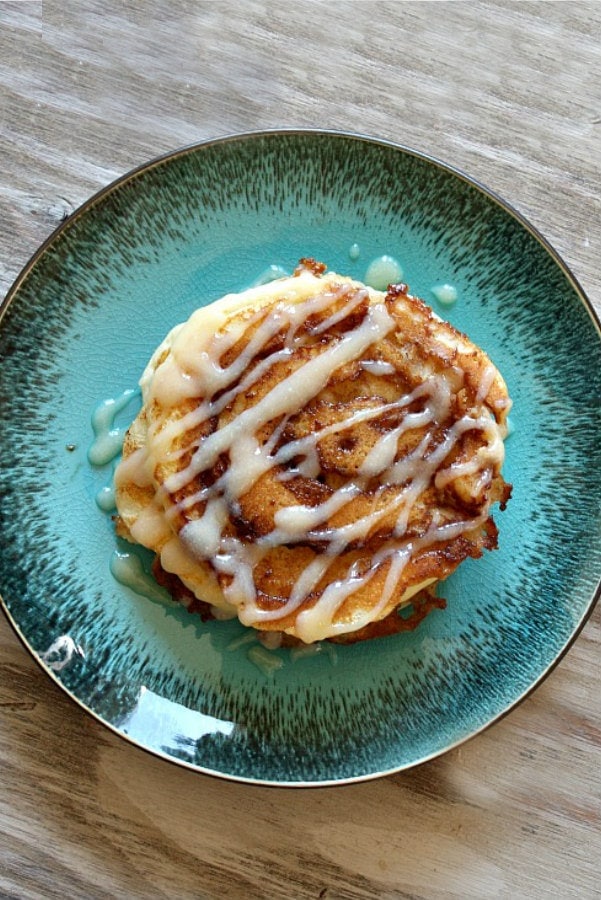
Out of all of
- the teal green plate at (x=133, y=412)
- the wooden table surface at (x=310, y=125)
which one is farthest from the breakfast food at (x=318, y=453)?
the wooden table surface at (x=310, y=125)

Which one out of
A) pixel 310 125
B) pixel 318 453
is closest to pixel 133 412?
pixel 318 453

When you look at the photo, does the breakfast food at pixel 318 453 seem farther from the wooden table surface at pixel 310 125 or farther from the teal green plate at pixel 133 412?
the wooden table surface at pixel 310 125

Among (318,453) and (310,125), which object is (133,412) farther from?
(310,125)

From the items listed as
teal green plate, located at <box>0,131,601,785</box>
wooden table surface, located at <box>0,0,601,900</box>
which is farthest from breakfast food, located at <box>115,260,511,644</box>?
wooden table surface, located at <box>0,0,601,900</box>

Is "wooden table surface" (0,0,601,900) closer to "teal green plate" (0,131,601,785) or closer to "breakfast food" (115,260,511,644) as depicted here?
"teal green plate" (0,131,601,785)

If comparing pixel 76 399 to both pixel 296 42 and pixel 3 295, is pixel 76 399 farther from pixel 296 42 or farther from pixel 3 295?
pixel 296 42

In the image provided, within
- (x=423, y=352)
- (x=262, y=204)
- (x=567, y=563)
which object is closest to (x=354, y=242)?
(x=262, y=204)
